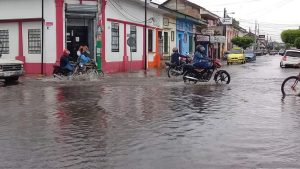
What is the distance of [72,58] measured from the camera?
26.8 meters

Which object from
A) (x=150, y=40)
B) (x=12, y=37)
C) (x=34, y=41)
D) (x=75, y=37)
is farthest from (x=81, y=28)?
(x=150, y=40)

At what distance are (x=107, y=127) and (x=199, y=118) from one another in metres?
2.08

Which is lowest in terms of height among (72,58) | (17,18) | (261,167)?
(261,167)

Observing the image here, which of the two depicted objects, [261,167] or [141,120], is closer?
[261,167]

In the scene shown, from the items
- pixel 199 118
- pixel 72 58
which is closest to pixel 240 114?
pixel 199 118

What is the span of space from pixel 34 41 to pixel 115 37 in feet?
17.5

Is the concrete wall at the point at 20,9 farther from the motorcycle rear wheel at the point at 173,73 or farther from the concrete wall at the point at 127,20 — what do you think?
the motorcycle rear wheel at the point at 173,73

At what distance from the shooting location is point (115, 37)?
1185 inches

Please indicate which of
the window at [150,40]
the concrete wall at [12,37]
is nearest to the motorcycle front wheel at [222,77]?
the concrete wall at [12,37]

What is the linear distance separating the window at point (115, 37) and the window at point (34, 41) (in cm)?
480

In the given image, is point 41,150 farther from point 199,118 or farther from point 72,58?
point 72,58

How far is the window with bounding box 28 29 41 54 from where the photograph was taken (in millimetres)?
Result: 26766

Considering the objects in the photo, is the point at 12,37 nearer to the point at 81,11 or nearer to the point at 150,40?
the point at 81,11

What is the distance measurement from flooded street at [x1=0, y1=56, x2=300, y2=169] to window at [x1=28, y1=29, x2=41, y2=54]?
12489 mm
